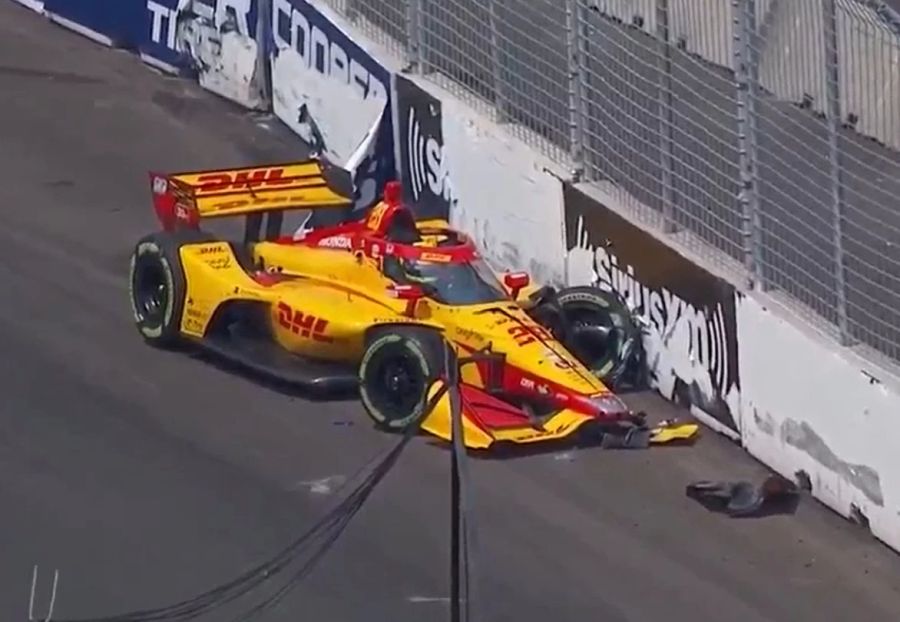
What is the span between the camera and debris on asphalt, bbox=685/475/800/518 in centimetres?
1151

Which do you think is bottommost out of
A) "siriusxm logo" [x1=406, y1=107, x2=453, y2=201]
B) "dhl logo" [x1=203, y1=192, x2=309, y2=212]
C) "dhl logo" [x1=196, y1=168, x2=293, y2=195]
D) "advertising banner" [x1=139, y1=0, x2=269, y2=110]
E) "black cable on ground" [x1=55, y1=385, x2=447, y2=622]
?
"black cable on ground" [x1=55, y1=385, x2=447, y2=622]

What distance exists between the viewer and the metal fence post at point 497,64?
47.1 ft

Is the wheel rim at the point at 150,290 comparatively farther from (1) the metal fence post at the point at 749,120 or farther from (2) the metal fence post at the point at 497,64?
(1) the metal fence post at the point at 749,120

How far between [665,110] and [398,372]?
2180mm

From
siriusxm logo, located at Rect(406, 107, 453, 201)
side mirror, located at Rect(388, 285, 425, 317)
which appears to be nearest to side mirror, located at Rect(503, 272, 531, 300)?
side mirror, located at Rect(388, 285, 425, 317)

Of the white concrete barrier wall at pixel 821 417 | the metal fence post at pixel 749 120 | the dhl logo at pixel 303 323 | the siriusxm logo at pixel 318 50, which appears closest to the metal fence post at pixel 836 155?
the white concrete barrier wall at pixel 821 417

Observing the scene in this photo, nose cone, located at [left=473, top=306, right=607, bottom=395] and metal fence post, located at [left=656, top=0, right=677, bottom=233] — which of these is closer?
nose cone, located at [left=473, top=306, right=607, bottom=395]

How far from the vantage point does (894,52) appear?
11.4m

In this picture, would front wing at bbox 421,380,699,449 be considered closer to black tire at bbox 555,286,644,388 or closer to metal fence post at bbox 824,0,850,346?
black tire at bbox 555,286,644,388

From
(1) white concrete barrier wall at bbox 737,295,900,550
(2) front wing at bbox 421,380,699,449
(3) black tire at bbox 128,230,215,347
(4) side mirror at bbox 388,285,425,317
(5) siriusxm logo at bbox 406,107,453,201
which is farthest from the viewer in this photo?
(5) siriusxm logo at bbox 406,107,453,201

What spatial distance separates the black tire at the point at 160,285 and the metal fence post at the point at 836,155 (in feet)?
12.4

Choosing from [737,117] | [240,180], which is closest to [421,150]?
[240,180]

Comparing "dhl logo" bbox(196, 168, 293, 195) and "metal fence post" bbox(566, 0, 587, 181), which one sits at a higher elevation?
"metal fence post" bbox(566, 0, 587, 181)

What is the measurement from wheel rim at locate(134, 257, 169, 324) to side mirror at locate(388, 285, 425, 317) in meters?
1.50
